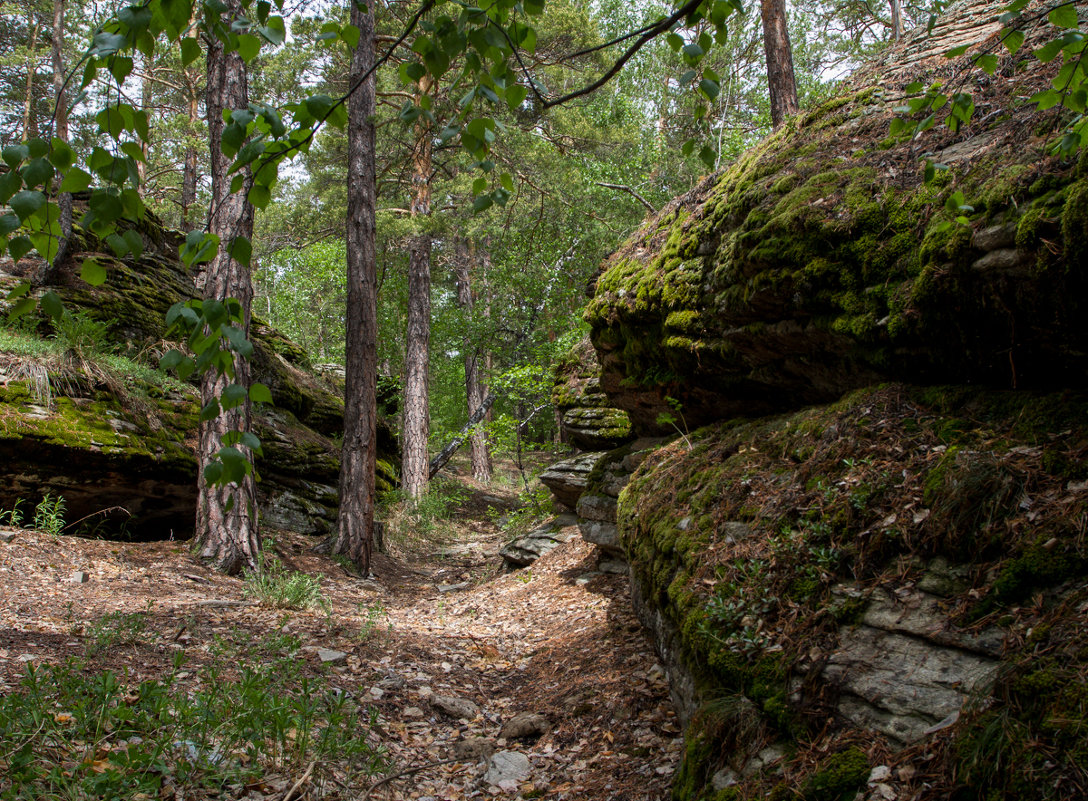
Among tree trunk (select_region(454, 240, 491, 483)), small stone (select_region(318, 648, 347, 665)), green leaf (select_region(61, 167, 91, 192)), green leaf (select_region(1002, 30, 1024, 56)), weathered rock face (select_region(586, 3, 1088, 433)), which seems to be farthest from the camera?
tree trunk (select_region(454, 240, 491, 483))

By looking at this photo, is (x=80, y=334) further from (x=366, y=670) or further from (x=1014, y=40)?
(x=1014, y=40)

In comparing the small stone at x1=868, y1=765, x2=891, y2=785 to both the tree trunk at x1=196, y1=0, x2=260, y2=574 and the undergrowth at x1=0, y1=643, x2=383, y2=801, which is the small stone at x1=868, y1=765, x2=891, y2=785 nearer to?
the undergrowth at x1=0, y1=643, x2=383, y2=801

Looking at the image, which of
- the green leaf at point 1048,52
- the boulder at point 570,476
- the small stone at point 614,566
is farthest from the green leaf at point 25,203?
the boulder at point 570,476

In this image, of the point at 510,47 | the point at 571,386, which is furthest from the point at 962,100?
the point at 571,386

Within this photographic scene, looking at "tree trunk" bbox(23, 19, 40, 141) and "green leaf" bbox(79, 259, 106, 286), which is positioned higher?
"tree trunk" bbox(23, 19, 40, 141)

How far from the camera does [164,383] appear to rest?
306 inches

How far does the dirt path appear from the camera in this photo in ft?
10.5

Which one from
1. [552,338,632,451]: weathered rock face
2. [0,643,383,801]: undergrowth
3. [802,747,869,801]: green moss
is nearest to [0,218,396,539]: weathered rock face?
[0,643,383,801]: undergrowth

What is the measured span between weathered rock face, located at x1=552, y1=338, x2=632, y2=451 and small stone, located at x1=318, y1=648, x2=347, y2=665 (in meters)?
4.24

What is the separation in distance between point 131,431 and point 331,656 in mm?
4152

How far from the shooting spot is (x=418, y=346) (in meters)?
13.4

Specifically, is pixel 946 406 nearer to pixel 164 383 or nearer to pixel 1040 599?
pixel 1040 599

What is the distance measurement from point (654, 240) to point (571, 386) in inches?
115

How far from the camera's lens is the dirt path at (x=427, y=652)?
10.5 feet
